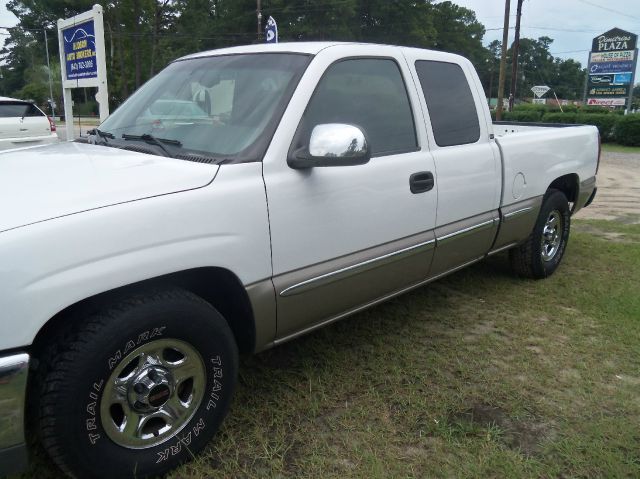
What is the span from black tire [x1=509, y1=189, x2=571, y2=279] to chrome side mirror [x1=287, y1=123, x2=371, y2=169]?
2732 mm

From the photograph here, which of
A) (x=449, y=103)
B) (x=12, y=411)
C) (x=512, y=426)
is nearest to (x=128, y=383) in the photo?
(x=12, y=411)

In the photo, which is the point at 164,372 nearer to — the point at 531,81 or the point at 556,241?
the point at 556,241

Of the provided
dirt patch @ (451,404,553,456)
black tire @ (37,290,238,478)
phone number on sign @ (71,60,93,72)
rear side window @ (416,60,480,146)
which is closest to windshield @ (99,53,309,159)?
black tire @ (37,290,238,478)

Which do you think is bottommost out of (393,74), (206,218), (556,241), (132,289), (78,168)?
(556,241)

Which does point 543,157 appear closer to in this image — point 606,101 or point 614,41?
point 606,101

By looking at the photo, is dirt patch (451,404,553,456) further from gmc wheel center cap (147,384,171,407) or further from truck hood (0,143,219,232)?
truck hood (0,143,219,232)

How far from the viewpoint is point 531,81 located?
10288cm

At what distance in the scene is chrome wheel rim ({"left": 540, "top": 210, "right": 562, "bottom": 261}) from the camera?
4.92 m

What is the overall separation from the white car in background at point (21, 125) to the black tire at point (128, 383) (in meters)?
7.71

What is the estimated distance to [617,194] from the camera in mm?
10445

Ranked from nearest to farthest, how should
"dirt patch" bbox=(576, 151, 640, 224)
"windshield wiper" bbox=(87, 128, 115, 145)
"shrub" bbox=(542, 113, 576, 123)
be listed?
1. "windshield wiper" bbox=(87, 128, 115, 145)
2. "dirt patch" bbox=(576, 151, 640, 224)
3. "shrub" bbox=(542, 113, 576, 123)

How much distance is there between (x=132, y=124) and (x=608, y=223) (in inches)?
259

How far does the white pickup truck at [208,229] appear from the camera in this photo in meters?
1.94

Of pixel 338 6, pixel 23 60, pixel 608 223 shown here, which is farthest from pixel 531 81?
pixel 608 223
